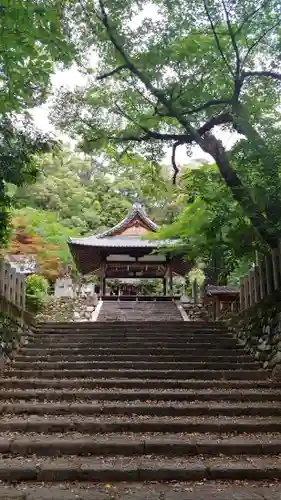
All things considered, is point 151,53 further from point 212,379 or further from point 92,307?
point 92,307

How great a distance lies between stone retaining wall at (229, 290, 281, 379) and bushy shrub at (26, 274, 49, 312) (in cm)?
1154

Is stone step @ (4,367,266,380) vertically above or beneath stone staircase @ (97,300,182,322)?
beneath

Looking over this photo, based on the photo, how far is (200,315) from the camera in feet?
60.7

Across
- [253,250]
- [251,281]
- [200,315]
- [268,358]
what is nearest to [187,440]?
[268,358]

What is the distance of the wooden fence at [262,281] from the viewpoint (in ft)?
25.7

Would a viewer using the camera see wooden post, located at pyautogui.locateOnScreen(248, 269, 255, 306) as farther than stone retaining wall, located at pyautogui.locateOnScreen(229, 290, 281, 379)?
Yes

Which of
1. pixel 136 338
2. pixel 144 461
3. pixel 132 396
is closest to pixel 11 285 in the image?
pixel 136 338

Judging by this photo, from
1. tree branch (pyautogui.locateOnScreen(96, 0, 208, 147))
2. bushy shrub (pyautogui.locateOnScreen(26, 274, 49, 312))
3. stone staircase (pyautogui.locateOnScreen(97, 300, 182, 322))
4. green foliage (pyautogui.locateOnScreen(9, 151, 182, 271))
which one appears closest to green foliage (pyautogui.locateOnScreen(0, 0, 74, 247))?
tree branch (pyautogui.locateOnScreen(96, 0, 208, 147))

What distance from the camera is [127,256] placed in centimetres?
2408

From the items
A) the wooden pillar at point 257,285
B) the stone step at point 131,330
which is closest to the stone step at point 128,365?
the wooden pillar at point 257,285

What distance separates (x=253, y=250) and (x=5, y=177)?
15.3 ft

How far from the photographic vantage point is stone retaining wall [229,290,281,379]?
286 inches

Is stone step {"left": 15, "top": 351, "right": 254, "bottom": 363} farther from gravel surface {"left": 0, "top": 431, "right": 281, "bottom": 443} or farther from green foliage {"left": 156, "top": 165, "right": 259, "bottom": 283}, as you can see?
gravel surface {"left": 0, "top": 431, "right": 281, "bottom": 443}

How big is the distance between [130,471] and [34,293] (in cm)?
1628
